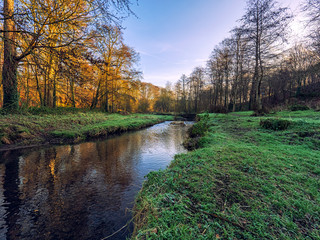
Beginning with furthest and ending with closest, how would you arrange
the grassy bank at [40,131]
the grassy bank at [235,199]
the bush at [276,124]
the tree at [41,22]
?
1. the grassy bank at [40,131]
2. the bush at [276,124]
3. the tree at [41,22]
4. the grassy bank at [235,199]

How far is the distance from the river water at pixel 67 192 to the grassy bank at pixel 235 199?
2.61ft

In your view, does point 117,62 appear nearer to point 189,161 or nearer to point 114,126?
point 114,126

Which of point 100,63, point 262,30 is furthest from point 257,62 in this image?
point 100,63

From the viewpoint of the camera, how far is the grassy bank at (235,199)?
1645 mm

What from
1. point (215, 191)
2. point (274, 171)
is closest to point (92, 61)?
point (215, 191)

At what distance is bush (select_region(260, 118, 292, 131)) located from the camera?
6.36m

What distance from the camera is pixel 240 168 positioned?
10.6ft

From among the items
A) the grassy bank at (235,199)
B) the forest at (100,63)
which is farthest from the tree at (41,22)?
the grassy bank at (235,199)

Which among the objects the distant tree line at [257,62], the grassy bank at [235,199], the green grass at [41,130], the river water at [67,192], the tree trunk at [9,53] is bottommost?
the river water at [67,192]

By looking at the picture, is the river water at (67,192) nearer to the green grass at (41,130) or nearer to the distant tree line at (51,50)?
the green grass at (41,130)

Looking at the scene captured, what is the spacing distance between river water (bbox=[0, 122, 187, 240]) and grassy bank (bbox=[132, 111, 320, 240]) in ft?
2.61

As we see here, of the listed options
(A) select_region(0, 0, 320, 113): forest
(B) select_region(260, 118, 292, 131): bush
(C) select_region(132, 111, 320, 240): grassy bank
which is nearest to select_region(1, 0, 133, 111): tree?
(A) select_region(0, 0, 320, 113): forest

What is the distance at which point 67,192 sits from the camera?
11.3 ft

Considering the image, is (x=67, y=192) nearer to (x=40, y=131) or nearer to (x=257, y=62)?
(x=40, y=131)
